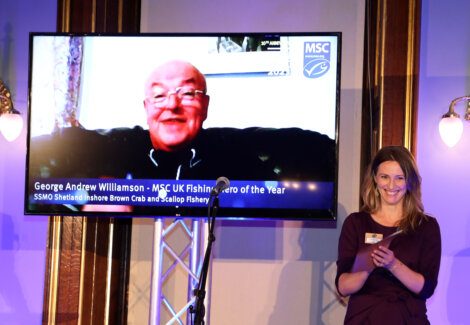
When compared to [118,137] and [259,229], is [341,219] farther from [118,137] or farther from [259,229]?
[118,137]

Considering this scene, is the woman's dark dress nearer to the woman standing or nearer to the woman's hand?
the woman standing

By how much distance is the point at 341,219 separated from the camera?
4723 millimetres

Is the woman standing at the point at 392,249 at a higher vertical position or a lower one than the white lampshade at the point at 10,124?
lower

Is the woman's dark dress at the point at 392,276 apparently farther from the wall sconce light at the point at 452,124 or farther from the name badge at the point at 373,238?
the wall sconce light at the point at 452,124

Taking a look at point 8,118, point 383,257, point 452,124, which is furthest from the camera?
point 8,118

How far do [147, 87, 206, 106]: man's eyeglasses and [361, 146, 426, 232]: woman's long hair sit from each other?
1.16 m

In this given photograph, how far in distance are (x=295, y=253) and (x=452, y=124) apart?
4.18 feet

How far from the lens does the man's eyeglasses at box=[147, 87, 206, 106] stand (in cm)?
415

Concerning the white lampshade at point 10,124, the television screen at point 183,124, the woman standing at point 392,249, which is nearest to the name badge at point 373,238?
the woman standing at point 392,249

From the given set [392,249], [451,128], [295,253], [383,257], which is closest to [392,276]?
[392,249]

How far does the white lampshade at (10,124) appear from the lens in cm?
469

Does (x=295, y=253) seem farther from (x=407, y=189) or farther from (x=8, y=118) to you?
(x=8, y=118)

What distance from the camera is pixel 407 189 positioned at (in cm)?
343

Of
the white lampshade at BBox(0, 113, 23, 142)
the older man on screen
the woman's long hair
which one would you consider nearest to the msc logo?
the older man on screen
